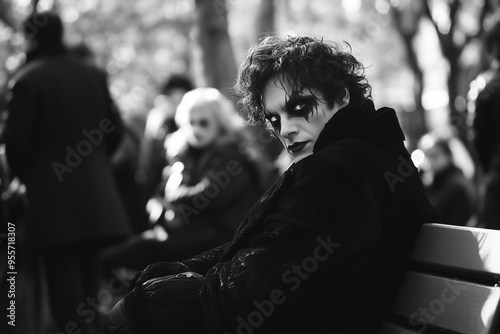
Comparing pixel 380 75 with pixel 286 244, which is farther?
pixel 380 75

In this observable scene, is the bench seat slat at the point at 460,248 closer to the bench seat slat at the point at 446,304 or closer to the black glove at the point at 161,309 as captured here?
the bench seat slat at the point at 446,304

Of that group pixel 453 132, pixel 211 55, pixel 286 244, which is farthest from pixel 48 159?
pixel 211 55

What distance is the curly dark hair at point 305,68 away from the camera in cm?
263

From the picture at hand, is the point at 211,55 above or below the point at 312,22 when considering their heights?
above

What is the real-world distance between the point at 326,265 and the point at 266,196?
0.43 m

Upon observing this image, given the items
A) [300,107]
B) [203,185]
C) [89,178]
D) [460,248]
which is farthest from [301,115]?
[203,185]

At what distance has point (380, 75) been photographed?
2602 centimetres

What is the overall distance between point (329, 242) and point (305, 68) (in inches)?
24.7

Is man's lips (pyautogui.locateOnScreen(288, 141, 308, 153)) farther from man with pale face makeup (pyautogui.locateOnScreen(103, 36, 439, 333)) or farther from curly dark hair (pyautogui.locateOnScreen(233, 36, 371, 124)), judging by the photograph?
curly dark hair (pyautogui.locateOnScreen(233, 36, 371, 124))

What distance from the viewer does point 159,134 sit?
768 cm

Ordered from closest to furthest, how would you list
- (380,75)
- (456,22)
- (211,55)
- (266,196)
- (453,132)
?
1. (266,196)
2. (453,132)
3. (211,55)
4. (456,22)
5. (380,75)

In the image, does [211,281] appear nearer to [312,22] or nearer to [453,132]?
[453,132]

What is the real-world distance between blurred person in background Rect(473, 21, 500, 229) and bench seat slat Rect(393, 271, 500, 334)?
3.00m

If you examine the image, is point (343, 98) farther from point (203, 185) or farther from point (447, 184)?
point (447, 184)
